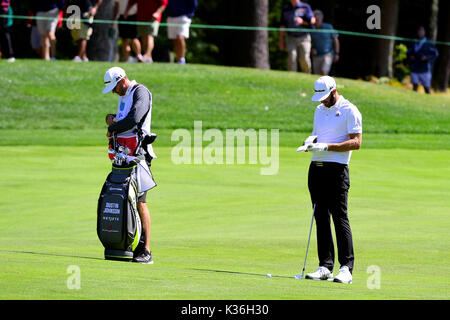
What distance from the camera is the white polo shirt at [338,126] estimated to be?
917cm

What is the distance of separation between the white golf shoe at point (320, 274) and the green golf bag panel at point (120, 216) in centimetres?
Result: 175

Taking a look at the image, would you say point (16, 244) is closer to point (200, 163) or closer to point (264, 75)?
point (200, 163)

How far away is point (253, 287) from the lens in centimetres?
811

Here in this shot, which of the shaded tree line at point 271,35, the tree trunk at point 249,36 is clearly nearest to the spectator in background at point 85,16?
the shaded tree line at point 271,35

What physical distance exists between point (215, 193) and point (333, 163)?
18.7 feet

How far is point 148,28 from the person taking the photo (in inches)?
966

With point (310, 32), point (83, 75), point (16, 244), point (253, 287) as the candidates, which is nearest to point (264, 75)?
point (310, 32)

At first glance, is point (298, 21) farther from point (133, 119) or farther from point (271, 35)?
point (271, 35)

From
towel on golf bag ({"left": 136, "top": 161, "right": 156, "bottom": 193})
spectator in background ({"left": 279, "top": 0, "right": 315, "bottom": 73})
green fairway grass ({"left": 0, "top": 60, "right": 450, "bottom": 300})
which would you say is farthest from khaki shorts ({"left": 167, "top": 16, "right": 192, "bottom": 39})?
towel on golf bag ({"left": 136, "top": 161, "right": 156, "bottom": 193})

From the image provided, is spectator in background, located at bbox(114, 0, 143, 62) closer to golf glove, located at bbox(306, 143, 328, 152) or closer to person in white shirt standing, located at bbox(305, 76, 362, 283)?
person in white shirt standing, located at bbox(305, 76, 362, 283)

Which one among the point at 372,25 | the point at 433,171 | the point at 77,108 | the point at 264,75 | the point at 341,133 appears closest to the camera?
the point at 341,133

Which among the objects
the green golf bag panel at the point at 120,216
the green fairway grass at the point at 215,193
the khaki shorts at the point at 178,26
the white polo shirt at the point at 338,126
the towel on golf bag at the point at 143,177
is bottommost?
the green fairway grass at the point at 215,193

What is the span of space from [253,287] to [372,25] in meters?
33.6

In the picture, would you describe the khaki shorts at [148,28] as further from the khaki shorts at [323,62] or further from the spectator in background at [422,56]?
the spectator in background at [422,56]
